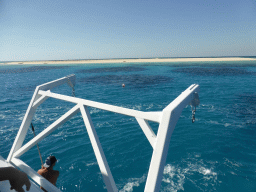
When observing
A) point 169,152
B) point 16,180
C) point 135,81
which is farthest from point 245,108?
point 135,81

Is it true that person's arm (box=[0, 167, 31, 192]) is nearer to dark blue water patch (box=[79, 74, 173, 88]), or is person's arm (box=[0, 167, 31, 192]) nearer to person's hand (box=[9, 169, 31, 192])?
person's hand (box=[9, 169, 31, 192])

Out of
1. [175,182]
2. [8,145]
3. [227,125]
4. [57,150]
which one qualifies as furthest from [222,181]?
[8,145]

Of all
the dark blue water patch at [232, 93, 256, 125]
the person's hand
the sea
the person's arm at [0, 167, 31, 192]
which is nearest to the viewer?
the person's arm at [0, 167, 31, 192]

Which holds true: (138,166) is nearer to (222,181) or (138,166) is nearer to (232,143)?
(222,181)

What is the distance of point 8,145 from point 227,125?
17272mm

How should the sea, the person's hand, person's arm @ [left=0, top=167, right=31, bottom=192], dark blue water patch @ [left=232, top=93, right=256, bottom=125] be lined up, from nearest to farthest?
person's arm @ [left=0, top=167, right=31, bottom=192], the person's hand, the sea, dark blue water patch @ [left=232, top=93, right=256, bottom=125]

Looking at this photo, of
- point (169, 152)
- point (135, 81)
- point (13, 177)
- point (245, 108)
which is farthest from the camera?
point (135, 81)

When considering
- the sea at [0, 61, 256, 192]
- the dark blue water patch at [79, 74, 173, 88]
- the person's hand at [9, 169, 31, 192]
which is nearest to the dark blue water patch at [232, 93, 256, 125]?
the sea at [0, 61, 256, 192]

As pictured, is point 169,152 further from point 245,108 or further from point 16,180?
point 245,108

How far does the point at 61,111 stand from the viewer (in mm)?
17047

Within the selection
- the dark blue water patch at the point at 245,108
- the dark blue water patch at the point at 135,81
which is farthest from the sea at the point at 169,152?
the dark blue water patch at the point at 135,81

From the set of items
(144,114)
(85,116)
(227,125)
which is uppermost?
(144,114)

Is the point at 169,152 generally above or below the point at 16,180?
below

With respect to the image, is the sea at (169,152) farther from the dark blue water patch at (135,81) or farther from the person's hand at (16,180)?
the dark blue water patch at (135,81)
